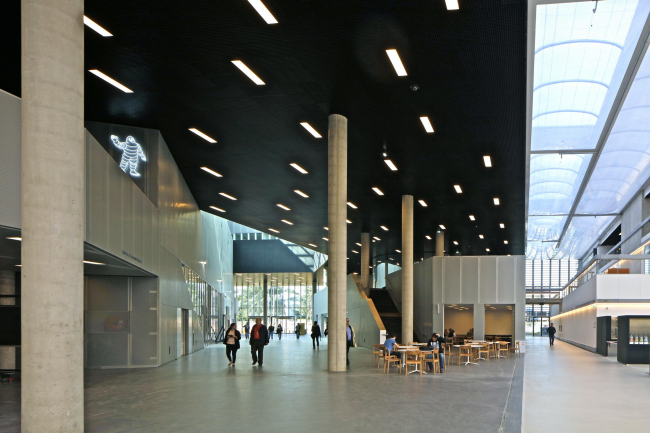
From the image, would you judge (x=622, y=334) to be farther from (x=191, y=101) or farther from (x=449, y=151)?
(x=191, y=101)

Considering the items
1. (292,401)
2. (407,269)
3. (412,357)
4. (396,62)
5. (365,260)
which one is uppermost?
(396,62)

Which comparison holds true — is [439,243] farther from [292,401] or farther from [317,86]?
[292,401]

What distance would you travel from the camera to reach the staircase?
3192 centimetres

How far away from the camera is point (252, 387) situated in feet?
42.4

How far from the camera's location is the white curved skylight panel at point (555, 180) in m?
30.7

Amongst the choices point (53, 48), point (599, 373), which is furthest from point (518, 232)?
point (53, 48)

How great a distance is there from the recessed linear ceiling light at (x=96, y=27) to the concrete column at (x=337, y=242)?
649cm

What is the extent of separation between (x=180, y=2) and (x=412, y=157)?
11.5m

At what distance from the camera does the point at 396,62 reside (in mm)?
12406

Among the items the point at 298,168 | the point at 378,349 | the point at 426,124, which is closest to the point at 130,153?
the point at 298,168

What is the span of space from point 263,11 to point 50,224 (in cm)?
519

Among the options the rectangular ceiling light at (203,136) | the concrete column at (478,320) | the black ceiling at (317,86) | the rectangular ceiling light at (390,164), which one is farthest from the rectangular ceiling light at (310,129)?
the concrete column at (478,320)

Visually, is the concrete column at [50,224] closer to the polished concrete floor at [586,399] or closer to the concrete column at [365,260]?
the polished concrete floor at [586,399]

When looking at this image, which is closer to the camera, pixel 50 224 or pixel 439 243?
pixel 50 224
